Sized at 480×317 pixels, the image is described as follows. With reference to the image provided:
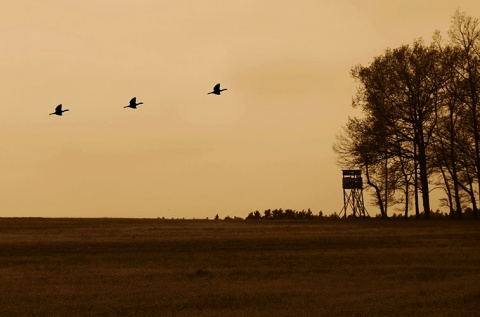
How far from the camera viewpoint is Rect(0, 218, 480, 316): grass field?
60.0 feet

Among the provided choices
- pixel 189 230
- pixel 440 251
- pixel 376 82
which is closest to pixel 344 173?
pixel 376 82

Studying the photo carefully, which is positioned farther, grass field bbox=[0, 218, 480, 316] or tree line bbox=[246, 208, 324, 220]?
tree line bbox=[246, 208, 324, 220]

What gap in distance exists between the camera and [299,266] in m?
26.5

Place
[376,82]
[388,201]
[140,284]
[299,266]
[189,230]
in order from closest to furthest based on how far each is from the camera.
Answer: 1. [140,284]
2. [299,266]
3. [189,230]
4. [376,82]
5. [388,201]

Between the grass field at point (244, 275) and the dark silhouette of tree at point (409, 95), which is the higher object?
the dark silhouette of tree at point (409, 95)

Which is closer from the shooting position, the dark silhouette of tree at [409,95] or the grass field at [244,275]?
the grass field at [244,275]

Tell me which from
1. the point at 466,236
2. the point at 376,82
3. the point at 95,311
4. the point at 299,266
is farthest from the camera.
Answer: the point at 376,82

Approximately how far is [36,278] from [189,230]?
78.3ft

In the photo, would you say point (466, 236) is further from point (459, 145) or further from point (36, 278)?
point (36, 278)

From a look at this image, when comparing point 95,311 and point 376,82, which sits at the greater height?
point 376,82

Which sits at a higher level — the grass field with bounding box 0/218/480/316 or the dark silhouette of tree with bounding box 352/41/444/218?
the dark silhouette of tree with bounding box 352/41/444/218

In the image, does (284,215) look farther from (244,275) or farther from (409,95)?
(244,275)

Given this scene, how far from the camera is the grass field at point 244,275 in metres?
18.3

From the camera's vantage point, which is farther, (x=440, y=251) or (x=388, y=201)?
(x=388, y=201)
